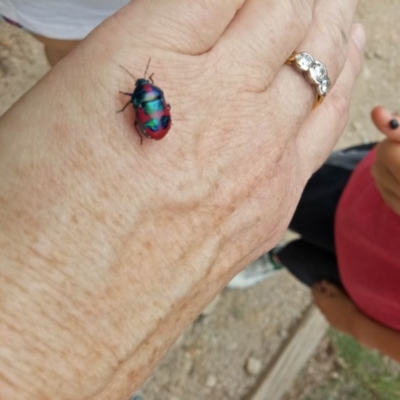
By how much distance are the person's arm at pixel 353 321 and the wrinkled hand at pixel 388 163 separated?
0.42 metres

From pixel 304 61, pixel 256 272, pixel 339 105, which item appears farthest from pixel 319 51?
pixel 256 272

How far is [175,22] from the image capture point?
3.40ft

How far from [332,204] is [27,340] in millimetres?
1294

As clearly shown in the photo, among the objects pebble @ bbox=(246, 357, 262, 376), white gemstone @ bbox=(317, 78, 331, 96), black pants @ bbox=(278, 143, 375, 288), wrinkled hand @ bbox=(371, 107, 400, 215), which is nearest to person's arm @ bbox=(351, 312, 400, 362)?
black pants @ bbox=(278, 143, 375, 288)

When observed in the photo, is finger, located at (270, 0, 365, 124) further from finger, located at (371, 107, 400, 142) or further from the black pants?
the black pants

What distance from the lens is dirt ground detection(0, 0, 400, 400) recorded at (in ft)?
7.84

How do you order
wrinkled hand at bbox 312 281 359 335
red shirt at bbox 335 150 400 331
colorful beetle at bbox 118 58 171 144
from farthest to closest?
wrinkled hand at bbox 312 281 359 335, red shirt at bbox 335 150 400 331, colorful beetle at bbox 118 58 171 144

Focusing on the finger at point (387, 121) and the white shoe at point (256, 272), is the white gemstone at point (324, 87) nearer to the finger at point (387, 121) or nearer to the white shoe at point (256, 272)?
the finger at point (387, 121)

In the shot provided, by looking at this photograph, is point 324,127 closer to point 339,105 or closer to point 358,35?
point 339,105

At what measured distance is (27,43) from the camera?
2432 mm

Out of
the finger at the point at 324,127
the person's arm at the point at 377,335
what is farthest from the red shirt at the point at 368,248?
the finger at the point at 324,127

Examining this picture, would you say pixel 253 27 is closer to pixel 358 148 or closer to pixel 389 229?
pixel 389 229

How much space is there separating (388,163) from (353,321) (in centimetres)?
63

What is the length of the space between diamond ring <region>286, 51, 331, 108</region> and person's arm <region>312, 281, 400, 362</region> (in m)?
0.88
